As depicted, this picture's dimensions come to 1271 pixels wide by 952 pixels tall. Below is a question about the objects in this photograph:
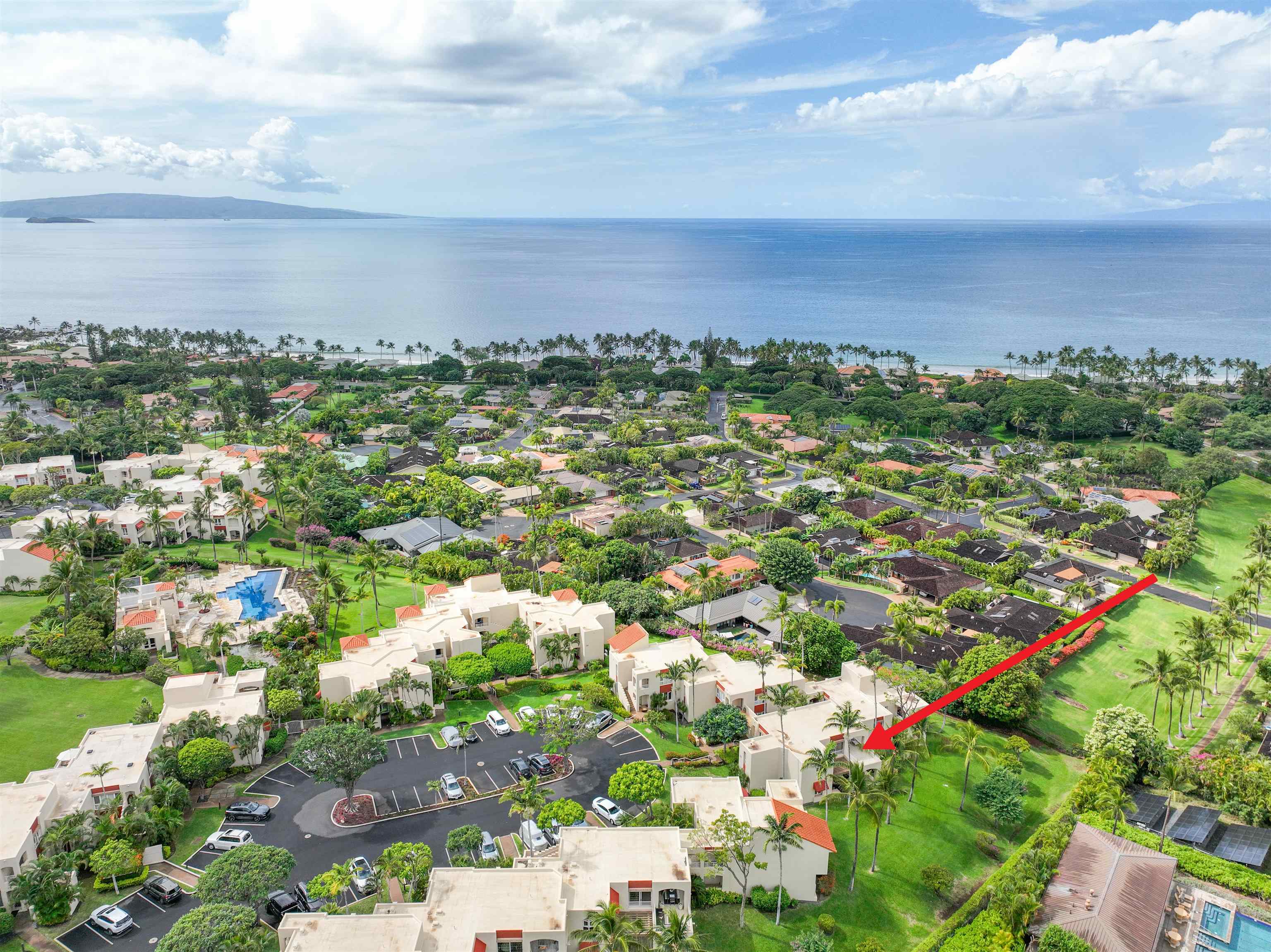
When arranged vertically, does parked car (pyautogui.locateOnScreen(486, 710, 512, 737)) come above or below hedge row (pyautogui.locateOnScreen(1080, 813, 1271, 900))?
below

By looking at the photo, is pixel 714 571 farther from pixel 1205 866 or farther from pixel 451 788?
pixel 1205 866

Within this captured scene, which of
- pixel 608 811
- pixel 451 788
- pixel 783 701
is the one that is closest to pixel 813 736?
pixel 783 701

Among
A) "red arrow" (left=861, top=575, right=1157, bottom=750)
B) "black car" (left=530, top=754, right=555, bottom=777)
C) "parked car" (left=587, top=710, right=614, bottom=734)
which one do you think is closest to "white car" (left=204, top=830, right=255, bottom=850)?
"black car" (left=530, top=754, right=555, bottom=777)

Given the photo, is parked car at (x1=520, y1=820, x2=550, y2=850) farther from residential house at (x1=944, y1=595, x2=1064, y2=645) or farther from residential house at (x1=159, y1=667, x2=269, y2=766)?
residential house at (x1=944, y1=595, x2=1064, y2=645)

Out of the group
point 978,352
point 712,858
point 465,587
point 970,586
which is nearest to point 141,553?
point 465,587

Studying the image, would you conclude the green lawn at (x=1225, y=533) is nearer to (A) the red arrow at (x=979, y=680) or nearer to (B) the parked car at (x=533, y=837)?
(A) the red arrow at (x=979, y=680)
